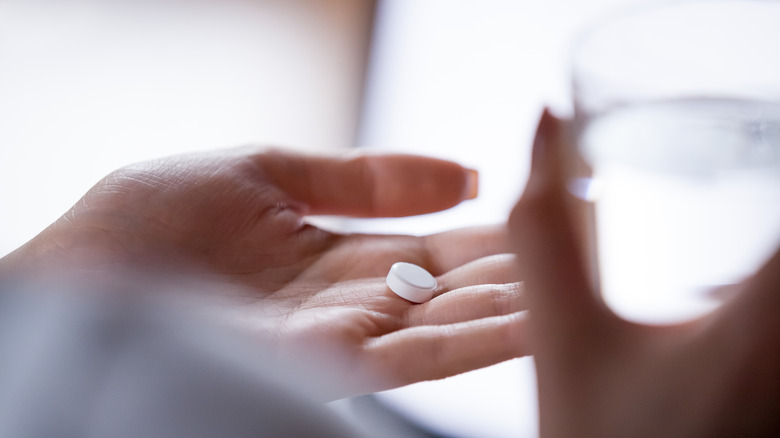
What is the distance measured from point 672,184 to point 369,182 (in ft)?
1.53

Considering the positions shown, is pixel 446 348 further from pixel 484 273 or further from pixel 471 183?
pixel 471 183

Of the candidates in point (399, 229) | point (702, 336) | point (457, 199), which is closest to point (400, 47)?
point (399, 229)

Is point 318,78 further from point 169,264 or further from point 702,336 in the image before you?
point 702,336

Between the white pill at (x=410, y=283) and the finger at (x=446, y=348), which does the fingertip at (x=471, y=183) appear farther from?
the finger at (x=446, y=348)

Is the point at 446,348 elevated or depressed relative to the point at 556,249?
depressed

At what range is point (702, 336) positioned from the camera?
0.42 m

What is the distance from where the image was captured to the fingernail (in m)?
0.89

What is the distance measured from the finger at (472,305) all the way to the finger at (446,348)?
5cm

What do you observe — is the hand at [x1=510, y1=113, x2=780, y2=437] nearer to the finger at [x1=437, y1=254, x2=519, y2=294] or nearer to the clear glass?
the clear glass

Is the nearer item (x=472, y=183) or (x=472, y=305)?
(x=472, y=305)

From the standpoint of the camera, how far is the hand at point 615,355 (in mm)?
433

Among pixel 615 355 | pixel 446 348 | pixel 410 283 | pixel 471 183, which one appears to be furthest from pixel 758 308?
pixel 471 183

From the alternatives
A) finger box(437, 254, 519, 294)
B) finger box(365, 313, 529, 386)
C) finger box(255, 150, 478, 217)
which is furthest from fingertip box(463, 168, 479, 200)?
finger box(365, 313, 529, 386)

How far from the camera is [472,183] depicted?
892 millimetres
